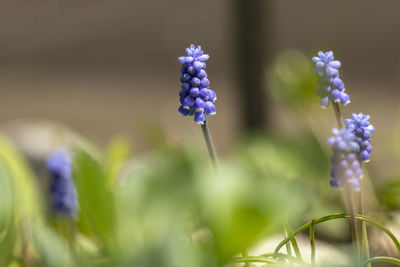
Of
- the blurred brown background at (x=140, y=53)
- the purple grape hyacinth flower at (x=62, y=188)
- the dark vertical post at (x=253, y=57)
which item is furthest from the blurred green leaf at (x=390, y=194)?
the blurred brown background at (x=140, y=53)

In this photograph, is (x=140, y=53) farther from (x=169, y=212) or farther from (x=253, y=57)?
(x=169, y=212)

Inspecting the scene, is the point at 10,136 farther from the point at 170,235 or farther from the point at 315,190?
the point at 170,235

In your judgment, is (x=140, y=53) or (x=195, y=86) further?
(x=140, y=53)

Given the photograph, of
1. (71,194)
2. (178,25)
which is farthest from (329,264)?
(178,25)

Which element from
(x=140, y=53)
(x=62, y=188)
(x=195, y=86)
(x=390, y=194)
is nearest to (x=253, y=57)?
(x=390, y=194)

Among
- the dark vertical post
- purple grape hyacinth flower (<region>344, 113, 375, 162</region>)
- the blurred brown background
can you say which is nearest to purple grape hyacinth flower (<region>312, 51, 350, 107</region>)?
purple grape hyacinth flower (<region>344, 113, 375, 162</region>)

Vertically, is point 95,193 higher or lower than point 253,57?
lower

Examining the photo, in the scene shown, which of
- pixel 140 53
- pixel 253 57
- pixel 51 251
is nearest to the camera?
pixel 51 251
